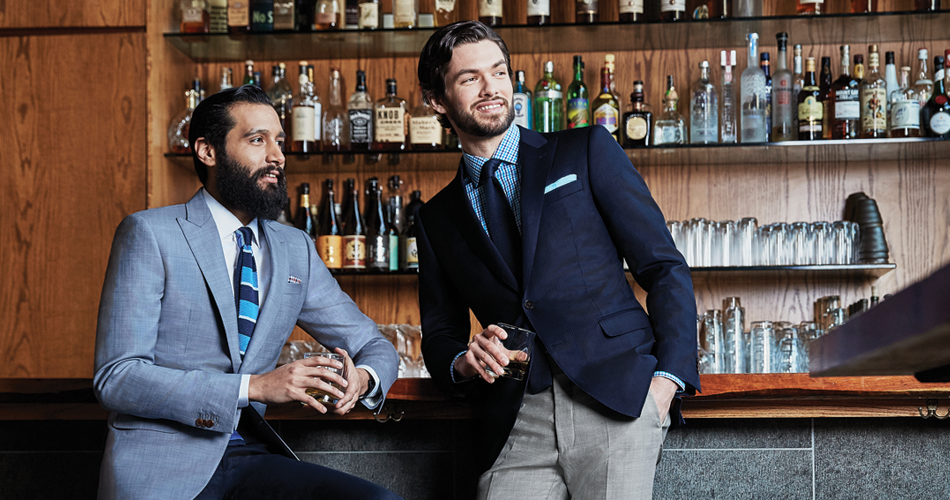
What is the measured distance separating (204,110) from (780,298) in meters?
1.95

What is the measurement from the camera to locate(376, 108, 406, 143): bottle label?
2688 mm

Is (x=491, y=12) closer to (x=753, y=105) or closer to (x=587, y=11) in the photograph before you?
(x=587, y=11)

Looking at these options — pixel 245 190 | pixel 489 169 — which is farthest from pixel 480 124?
pixel 245 190

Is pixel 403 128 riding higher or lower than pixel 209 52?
lower

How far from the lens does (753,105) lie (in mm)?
2584

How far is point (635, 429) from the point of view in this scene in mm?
1360

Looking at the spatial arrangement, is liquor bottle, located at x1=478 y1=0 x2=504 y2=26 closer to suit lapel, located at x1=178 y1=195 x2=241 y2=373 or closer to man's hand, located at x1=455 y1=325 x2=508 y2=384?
suit lapel, located at x1=178 y1=195 x2=241 y2=373

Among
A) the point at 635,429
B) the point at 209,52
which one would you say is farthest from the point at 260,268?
the point at 209,52

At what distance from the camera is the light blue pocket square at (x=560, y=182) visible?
149 cm

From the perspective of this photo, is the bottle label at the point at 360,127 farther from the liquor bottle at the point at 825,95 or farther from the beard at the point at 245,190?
the liquor bottle at the point at 825,95

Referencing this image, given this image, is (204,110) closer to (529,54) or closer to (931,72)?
(529,54)

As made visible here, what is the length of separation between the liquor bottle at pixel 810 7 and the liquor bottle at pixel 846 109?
0.52ft

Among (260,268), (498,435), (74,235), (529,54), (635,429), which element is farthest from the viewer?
(529,54)

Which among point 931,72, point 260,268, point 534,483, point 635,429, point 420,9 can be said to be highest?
point 420,9
